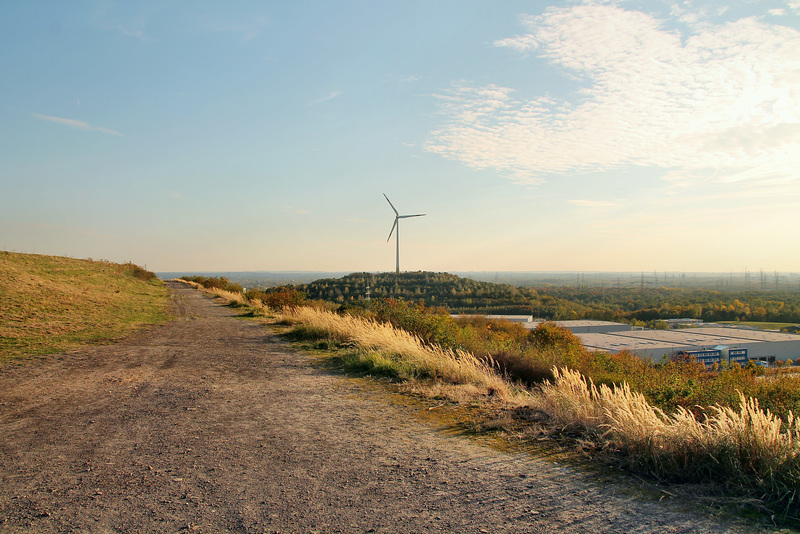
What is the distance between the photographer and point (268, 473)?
3.83 metres

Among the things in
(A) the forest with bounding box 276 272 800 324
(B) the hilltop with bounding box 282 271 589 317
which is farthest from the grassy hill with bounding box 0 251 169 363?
(A) the forest with bounding box 276 272 800 324

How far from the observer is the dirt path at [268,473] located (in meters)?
2.99

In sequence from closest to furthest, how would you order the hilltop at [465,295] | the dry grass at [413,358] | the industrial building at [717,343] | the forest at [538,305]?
1. the dry grass at [413,358]
2. the industrial building at [717,343]
3. the hilltop at [465,295]
4. the forest at [538,305]

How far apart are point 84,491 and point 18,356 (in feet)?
29.3

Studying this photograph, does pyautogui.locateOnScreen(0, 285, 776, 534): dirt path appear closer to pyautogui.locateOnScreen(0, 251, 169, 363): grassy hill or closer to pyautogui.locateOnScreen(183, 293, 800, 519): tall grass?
pyautogui.locateOnScreen(183, 293, 800, 519): tall grass

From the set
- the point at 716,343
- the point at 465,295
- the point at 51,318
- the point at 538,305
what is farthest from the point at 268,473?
the point at 538,305

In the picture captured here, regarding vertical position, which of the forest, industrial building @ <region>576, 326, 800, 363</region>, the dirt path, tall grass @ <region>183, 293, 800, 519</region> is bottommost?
industrial building @ <region>576, 326, 800, 363</region>

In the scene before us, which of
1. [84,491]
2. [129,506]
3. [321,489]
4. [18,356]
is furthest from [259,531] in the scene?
[18,356]

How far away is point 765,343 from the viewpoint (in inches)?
1581

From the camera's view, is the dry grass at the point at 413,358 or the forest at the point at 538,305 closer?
the dry grass at the point at 413,358

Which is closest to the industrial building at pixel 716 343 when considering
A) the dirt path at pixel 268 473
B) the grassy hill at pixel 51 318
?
the grassy hill at pixel 51 318

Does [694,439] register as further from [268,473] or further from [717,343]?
[717,343]

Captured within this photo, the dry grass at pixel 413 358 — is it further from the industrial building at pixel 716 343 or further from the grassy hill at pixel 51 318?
the industrial building at pixel 716 343

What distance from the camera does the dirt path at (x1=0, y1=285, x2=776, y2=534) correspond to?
299cm
